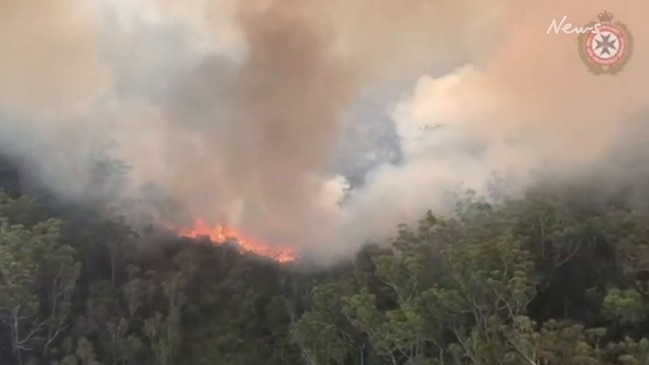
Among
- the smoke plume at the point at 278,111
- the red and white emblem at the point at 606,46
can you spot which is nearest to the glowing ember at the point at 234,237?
the smoke plume at the point at 278,111

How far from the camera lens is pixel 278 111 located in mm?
18047

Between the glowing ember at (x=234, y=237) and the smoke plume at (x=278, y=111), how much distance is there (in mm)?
193

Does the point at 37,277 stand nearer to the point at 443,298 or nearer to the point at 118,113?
the point at 118,113

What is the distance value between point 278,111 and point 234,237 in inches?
114

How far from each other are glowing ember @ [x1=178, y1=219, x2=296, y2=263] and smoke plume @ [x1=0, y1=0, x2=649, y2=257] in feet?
0.63

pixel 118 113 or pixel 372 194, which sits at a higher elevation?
pixel 118 113

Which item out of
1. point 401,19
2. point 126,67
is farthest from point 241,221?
point 401,19

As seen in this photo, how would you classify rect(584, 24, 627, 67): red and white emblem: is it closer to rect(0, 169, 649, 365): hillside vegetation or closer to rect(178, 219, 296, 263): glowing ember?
rect(0, 169, 649, 365): hillside vegetation

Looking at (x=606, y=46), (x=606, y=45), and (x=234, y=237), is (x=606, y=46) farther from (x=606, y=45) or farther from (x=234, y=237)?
(x=234, y=237)

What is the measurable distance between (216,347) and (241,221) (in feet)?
10.4

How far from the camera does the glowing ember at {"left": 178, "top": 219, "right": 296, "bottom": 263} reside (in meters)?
17.9

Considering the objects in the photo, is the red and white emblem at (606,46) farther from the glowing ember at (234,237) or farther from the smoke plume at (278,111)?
the glowing ember at (234,237)

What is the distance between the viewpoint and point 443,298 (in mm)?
12922

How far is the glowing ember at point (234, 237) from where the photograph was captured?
58.9 ft
